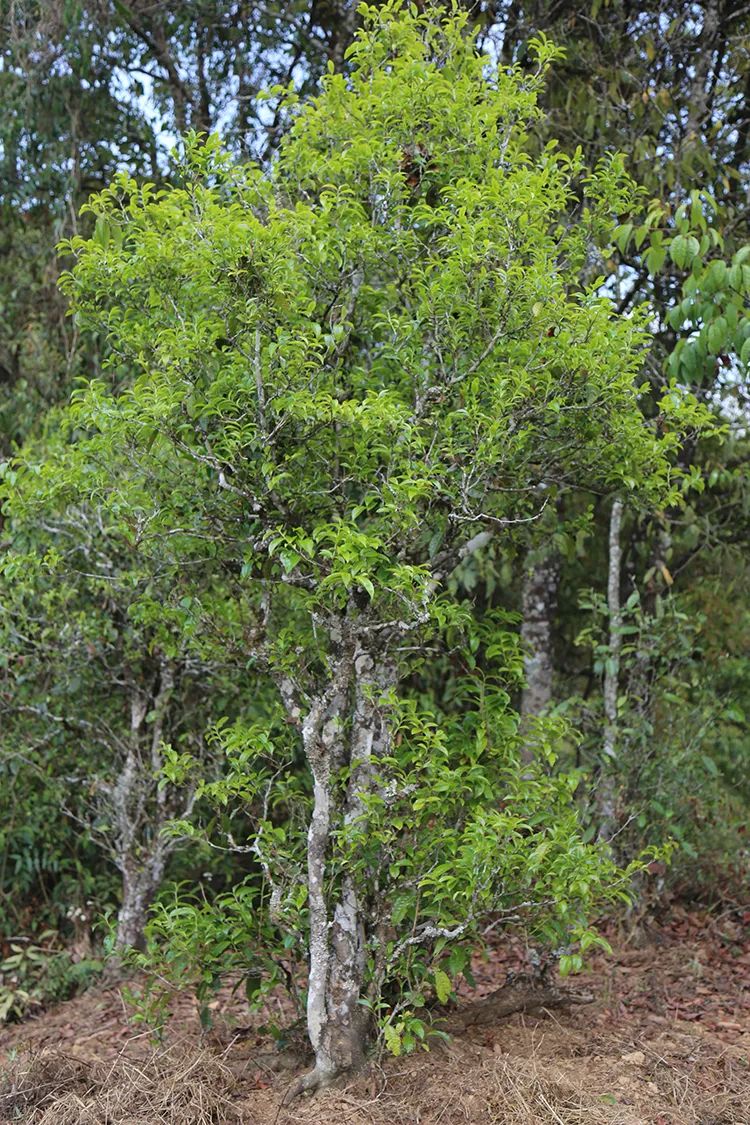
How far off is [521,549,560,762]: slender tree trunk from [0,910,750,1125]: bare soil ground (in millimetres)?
1830

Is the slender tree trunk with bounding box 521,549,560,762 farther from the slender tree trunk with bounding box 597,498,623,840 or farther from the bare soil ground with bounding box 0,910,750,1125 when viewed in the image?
the bare soil ground with bounding box 0,910,750,1125

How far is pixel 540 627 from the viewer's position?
20.9 ft

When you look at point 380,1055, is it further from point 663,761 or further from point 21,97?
point 21,97

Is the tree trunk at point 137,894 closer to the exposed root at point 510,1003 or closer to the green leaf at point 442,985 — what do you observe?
the exposed root at point 510,1003

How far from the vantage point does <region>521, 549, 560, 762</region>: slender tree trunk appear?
249 inches

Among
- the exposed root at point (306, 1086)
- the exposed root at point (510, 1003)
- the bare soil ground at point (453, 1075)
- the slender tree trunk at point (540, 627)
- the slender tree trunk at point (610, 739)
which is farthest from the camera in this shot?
the slender tree trunk at point (540, 627)

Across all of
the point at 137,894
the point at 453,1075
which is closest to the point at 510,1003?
the point at 453,1075

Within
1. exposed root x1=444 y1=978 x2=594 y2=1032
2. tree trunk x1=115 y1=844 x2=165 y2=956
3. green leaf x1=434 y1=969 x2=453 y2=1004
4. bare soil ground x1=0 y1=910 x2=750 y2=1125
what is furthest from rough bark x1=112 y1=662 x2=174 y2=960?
green leaf x1=434 y1=969 x2=453 y2=1004

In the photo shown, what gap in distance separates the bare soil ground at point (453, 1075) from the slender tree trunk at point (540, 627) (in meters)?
1.83

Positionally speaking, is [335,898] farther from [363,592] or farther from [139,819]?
[139,819]

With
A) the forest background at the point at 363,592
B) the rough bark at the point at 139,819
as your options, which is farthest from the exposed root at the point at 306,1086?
the rough bark at the point at 139,819

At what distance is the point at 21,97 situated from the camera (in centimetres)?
663

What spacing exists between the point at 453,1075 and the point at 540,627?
10.1 feet

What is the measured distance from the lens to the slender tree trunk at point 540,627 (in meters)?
6.32
